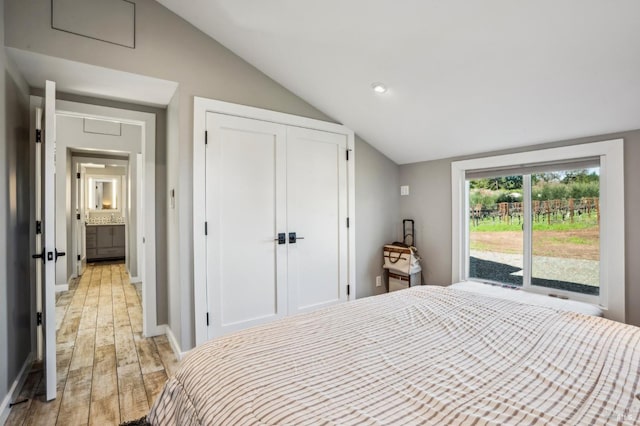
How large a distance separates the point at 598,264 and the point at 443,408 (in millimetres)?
2615

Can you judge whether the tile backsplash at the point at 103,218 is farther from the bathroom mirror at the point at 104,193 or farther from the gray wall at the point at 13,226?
the gray wall at the point at 13,226

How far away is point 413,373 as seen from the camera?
103 cm

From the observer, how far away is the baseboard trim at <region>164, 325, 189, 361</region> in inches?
99.0

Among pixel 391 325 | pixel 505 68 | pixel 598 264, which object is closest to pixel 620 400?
pixel 391 325

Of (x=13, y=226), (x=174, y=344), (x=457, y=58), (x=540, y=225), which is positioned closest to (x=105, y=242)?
(x=174, y=344)

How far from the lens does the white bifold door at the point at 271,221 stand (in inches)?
105

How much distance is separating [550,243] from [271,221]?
2588mm

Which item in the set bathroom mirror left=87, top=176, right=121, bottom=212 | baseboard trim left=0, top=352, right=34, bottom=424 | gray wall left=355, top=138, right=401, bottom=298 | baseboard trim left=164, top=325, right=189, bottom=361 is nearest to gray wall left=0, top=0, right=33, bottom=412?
baseboard trim left=0, top=352, right=34, bottom=424

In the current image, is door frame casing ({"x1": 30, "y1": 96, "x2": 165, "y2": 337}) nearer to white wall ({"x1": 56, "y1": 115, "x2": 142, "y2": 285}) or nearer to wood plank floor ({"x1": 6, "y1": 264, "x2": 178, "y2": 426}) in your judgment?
wood plank floor ({"x1": 6, "y1": 264, "x2": 178, "y2": 426})

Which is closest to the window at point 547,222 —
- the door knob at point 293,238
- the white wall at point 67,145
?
the door knob at point 293,238

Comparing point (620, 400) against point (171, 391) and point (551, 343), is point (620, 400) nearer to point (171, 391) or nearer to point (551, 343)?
point (551, 343)

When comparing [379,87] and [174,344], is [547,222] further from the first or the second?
[174,344]

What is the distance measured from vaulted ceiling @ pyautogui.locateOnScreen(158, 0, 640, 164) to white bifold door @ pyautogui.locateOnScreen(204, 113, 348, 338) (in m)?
0.61

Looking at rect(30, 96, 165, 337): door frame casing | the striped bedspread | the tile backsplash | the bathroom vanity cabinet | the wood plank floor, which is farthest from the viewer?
the tile backsplash
